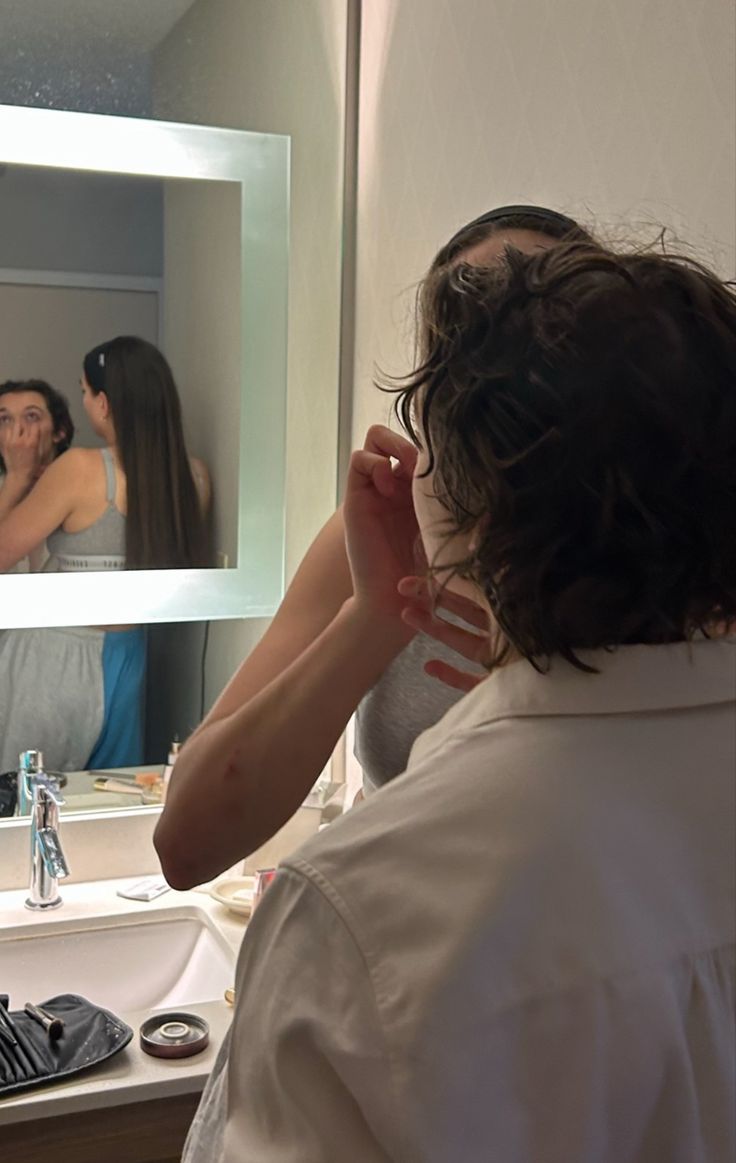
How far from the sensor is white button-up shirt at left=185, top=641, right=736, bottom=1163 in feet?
1.42

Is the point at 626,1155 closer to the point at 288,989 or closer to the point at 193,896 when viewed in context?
the point at 288,989

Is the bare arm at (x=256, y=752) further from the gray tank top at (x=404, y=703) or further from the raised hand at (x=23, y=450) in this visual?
the raised hand at (x=23, y=450)

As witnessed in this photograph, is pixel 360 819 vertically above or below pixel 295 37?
below

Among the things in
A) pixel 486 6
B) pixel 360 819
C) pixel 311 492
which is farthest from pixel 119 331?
pixel 360 819

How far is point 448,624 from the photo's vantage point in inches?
26.7

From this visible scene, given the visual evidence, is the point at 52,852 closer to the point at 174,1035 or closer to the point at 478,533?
the point at 174,1035

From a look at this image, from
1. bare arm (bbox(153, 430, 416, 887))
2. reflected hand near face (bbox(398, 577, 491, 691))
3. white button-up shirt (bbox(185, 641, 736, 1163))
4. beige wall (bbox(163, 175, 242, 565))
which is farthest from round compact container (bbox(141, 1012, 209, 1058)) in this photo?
white button-up shirt (bbox(185, 641, 736, 1163))

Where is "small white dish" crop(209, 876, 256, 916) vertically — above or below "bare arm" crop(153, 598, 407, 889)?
below

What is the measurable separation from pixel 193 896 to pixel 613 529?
60.0 inches

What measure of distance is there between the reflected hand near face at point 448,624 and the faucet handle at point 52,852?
1.19 meters

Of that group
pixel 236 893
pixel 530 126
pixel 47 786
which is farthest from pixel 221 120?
pixel 236 893

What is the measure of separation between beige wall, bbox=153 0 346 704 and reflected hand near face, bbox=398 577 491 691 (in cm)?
129

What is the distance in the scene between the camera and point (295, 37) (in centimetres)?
194

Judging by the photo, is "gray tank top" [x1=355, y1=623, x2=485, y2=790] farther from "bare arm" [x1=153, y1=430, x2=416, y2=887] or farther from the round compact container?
the round compact container
